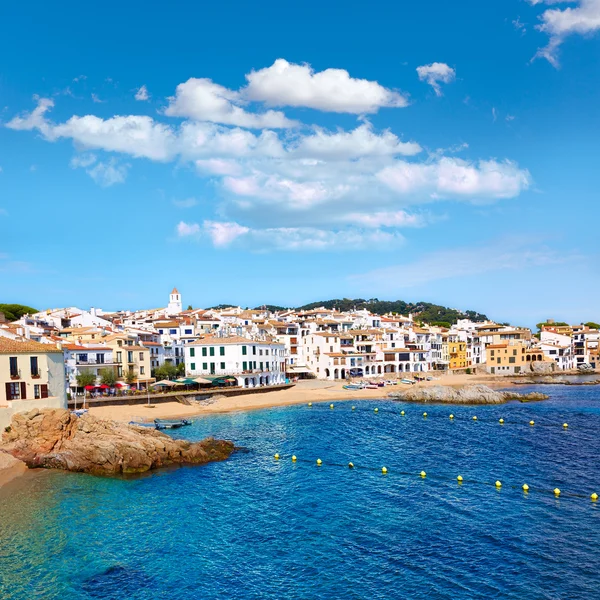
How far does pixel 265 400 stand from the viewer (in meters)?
92.0

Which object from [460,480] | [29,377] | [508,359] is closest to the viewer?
[460,480]

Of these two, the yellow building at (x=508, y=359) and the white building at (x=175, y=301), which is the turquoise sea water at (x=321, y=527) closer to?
the yellow building at (x=508, y=359)

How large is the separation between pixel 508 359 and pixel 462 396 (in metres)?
53.9

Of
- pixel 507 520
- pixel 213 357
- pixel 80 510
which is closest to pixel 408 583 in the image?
pixel 507 520

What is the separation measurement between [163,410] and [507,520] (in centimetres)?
5311

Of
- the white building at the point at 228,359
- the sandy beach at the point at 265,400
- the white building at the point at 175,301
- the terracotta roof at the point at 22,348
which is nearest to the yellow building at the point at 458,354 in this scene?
the sandy beach at the point at 265,400

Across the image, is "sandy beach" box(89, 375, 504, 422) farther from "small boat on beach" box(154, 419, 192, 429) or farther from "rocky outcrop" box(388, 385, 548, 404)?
"rocky outcrop" box(388, 385, 548, 404)

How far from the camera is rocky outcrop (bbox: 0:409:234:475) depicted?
47.4 meters

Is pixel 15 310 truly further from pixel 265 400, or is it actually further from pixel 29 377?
pixel 29 377

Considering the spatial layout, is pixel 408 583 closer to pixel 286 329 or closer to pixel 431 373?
pixel 286 329

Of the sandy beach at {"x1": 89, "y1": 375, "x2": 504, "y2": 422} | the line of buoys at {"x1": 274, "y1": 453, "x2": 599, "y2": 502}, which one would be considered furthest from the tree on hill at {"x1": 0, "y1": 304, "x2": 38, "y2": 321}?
the line of buoys at {"x1": 274, "y1": 453, "x2": 599, "y2": 502}

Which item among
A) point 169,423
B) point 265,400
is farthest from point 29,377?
point 265,400

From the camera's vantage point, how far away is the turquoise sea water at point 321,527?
2734 cm

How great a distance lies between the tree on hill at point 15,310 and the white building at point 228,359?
57.2 m
